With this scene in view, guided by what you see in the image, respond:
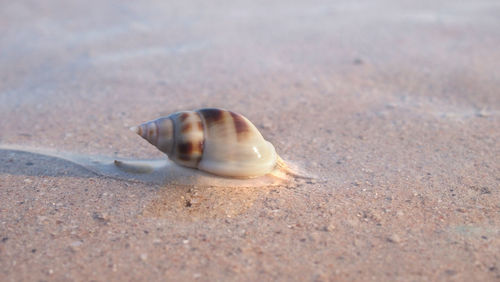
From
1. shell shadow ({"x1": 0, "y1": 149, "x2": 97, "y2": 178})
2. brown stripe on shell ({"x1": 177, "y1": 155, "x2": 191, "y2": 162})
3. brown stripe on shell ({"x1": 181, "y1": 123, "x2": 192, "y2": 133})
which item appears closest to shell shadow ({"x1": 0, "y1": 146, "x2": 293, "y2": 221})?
shell shadow ({"x1": 0, "y1": 149, "x2": 97, "y2": 178})

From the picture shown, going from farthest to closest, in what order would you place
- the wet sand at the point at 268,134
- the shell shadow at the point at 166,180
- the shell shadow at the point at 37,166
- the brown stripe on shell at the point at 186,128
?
the shell shadow at the point at 37,166 → the brown stripe on shell at the point at 186,128 → the shell shadow at the point at 166,180 → the wet sand at the point at 268,134

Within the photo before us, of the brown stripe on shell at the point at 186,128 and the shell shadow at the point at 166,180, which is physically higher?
the brown stripe on shell at the point at 186,128

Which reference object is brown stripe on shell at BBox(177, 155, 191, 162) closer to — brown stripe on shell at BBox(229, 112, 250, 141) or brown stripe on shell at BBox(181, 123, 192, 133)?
brown stripe on shell at BBox(181, 123, 192, 133)

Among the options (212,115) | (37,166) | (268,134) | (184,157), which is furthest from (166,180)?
(268,134)

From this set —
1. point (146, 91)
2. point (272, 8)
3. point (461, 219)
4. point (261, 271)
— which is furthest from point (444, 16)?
point (261, 271)

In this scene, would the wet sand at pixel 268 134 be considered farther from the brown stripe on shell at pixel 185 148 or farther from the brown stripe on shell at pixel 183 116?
the brown stripe on shell at pixel 183 116

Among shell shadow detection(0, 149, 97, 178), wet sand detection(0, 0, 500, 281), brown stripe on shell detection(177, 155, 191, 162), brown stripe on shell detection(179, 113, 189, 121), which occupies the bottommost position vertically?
shell shadow detection(0, 149, 97, 178)

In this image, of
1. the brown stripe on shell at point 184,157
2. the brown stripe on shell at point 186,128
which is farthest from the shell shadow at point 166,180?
the brown stripe on shell at point 186,128
